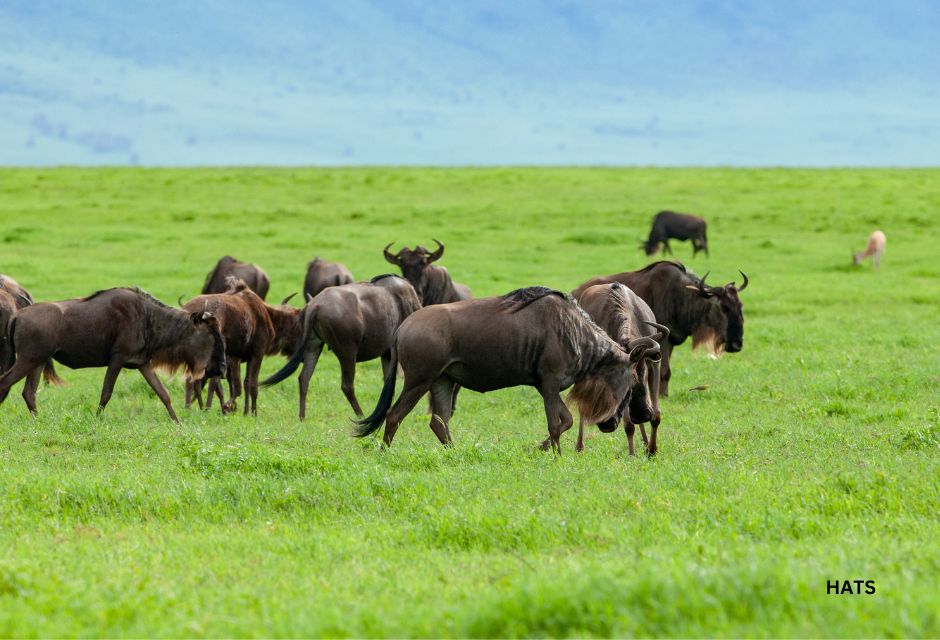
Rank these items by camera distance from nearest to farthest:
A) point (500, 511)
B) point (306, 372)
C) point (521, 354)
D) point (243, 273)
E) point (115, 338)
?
point (500, 511) → point (521, 354) → point (115, 338) → point (306, 372) → point (243, 273)

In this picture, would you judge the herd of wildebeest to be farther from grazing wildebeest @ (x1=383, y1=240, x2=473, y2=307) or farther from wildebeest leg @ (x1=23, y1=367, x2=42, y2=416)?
grazing wildebeest @ (x1=383, y1=240, x2=473, y2=307)

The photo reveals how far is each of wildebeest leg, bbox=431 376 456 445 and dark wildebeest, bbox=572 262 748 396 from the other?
3703 mm

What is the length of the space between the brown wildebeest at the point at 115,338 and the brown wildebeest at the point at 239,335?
0.56m

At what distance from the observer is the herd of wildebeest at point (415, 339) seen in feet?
32.7

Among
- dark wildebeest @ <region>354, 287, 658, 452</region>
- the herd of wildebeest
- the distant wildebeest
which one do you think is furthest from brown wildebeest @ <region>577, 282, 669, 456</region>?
the distant wildebeest

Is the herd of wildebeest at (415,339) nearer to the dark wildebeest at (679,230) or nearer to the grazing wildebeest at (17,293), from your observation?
the grazing wildebeest at (17,293)

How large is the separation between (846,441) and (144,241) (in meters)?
27.8

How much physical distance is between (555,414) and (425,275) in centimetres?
856

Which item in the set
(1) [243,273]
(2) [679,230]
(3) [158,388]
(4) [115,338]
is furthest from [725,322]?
(2) [679,230]

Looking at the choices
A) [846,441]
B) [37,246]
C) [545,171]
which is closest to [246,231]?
[37,246]

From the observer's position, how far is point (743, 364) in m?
15.7

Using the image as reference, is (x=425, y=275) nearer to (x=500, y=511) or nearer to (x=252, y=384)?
(x=252, y=384)

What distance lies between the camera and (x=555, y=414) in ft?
32.4

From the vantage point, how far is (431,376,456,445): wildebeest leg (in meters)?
10.2
